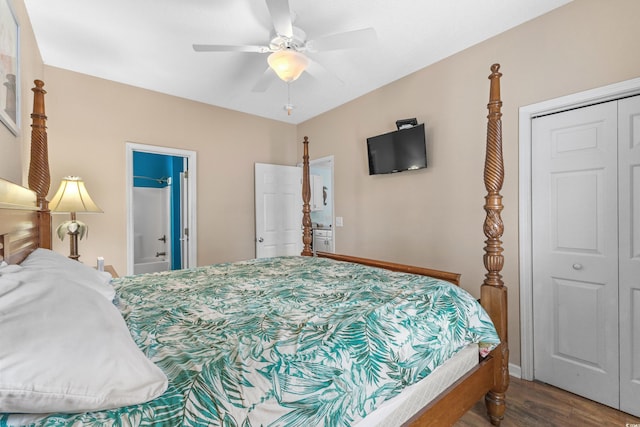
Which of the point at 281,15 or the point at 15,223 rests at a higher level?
the point at 281,15

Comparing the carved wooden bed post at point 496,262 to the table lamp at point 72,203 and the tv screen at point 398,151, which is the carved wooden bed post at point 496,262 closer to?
the tv screen at point 398,151

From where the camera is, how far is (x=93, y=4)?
194 centimetres

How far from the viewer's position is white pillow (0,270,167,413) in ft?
1.77

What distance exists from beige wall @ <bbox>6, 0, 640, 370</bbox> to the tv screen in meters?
0.10

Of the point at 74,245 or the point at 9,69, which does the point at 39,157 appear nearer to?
the point at 9,69

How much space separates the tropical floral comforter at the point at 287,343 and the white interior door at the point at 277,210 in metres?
2.29

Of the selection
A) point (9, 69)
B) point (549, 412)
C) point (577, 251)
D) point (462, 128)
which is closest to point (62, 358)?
point (9, 69)

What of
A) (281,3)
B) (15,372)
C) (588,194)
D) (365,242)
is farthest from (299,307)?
(365,242)

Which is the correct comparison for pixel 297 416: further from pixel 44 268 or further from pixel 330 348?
pixel 44 268

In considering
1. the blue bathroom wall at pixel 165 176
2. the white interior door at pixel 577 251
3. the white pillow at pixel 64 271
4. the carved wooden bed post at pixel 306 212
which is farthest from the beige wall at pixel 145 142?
the white interior door at pixel 577 251

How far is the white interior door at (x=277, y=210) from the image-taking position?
4031mm

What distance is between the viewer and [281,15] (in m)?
1.70

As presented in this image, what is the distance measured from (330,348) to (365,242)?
2.58m

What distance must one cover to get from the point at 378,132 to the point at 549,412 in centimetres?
271
